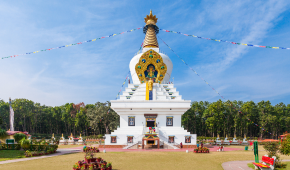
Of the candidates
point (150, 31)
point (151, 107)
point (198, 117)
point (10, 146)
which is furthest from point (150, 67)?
point (198, 117)

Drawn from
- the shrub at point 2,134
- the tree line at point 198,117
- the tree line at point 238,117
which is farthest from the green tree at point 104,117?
the shrub at point 2,134

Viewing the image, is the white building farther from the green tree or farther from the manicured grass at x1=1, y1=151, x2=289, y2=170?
the green tree

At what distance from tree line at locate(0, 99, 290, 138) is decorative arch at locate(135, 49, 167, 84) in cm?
1775

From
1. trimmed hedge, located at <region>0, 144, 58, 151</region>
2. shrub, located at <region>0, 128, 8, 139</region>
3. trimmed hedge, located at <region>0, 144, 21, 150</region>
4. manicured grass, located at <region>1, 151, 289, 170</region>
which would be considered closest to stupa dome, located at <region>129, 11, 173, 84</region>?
trimmed hedge, located at <region>0, 144, 58, 151</region>

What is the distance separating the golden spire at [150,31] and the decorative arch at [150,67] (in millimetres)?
4527

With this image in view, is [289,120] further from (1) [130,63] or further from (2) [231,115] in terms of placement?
(1) [130,63]

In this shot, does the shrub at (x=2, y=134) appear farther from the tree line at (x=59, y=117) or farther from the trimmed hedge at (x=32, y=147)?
the tree line at (x=59, y=117)

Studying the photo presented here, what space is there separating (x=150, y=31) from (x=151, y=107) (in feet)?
59.9

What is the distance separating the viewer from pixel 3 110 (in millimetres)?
53656

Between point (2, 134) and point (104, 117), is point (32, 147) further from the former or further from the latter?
point (104, 117)

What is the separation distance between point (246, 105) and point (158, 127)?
28.6m

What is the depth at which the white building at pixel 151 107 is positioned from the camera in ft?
94.8

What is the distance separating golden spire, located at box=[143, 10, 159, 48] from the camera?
4128 cm

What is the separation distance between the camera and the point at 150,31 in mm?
42500
